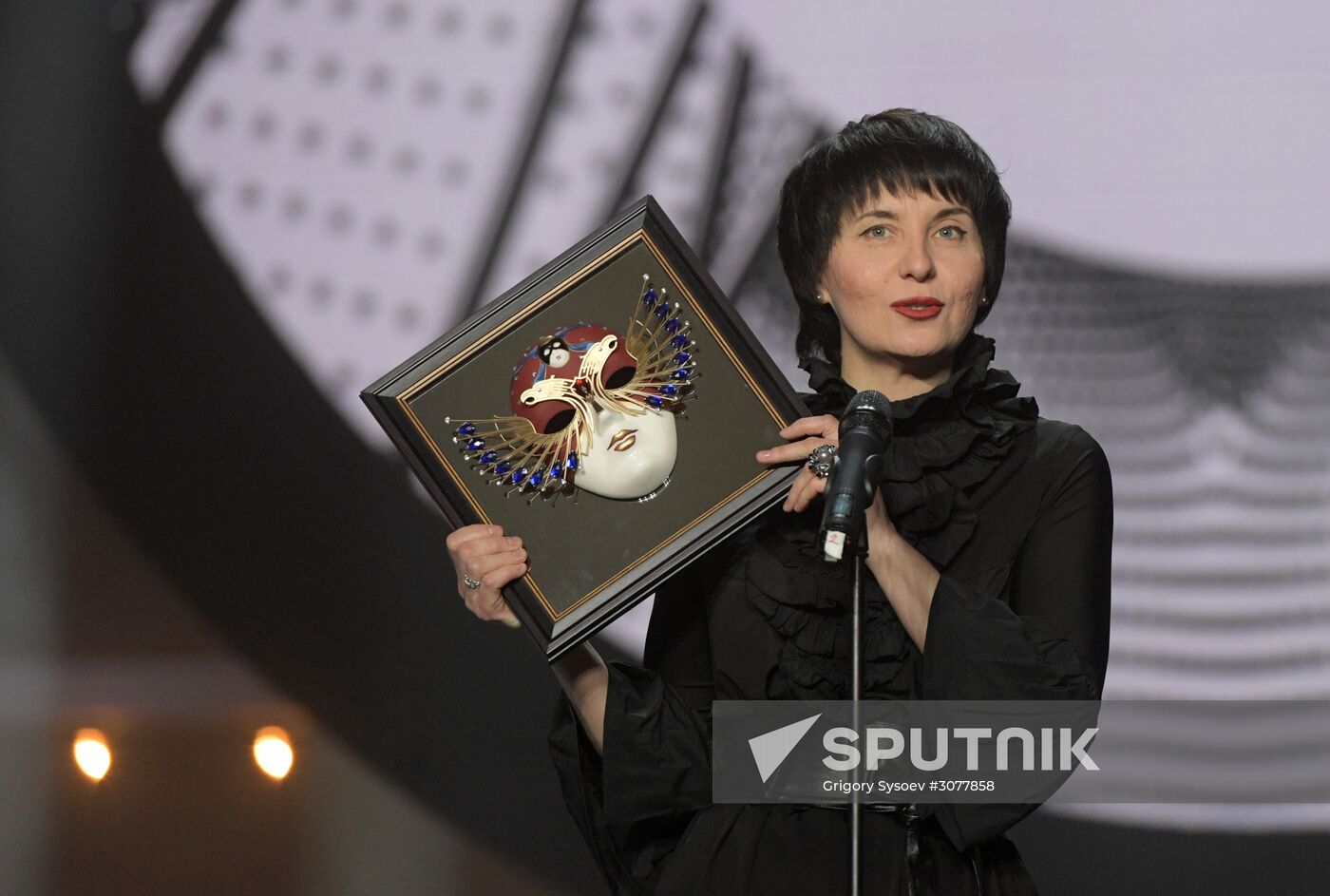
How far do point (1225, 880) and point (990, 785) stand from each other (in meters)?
1.27

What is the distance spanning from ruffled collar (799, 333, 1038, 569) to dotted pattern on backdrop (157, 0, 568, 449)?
4.09ft

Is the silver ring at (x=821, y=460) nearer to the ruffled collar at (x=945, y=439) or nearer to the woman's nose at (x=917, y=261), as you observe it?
the ruffled collar at (x=945, y=439)

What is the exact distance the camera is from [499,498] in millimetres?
1642

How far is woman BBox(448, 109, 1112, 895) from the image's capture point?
1.55m

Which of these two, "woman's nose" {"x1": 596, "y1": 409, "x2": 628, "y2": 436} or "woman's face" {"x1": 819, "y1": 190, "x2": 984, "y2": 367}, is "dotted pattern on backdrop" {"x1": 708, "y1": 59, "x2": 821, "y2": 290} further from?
"woman's nose" {"x1": 596, "y1": 409, "x2": 628, "y2": 436}

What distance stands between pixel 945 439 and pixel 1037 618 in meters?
0.24

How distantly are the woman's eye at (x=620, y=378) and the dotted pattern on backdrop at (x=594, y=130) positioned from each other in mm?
1205

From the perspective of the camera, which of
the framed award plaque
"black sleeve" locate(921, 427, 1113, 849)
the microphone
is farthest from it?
the framed award plaque

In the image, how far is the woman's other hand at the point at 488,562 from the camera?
1597mm

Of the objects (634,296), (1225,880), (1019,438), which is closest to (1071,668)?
(1019,438)

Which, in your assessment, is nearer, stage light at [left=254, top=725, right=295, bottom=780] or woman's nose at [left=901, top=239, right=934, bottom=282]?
woman's nose at [left=901, top=239, right=934, bottom=282]

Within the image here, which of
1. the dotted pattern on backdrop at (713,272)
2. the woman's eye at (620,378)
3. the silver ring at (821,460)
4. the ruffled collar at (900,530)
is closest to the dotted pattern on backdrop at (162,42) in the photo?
the dotted pattern on backdrop at (713,272)

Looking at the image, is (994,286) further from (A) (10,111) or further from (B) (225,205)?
(A) (10,111)

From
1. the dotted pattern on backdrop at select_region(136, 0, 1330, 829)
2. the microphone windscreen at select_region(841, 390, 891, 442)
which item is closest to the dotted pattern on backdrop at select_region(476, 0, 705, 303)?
the dotted pattern on backdrop at select_region(136, 0, 1330, 829)
